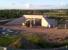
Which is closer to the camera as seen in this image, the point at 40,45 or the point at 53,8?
the point at 40,45

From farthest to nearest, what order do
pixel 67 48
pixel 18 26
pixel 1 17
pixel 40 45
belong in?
1. pixel 1 17
2. pixel 18 26
3. pixel 40 45
4. pixel 67 48

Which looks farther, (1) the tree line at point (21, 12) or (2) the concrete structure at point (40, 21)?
(1) the tree line at point (21, 12)

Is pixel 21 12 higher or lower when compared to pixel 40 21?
higher

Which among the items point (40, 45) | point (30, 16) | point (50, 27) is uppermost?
point (30, 16)

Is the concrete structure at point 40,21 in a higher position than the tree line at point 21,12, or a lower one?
lower

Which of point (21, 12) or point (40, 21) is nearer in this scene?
point (40, 21)

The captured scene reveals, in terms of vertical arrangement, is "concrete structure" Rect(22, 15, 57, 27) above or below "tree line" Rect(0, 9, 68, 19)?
below

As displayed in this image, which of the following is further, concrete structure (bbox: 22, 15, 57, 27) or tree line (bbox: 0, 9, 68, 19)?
tree line (bbox: 0, 9, 68, 19)

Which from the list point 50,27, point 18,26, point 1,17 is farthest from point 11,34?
point 50,27

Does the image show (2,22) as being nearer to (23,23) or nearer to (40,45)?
(23,23)

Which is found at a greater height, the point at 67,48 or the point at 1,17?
the point at 1,17

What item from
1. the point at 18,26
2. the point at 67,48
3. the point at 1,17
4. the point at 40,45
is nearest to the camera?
the point at 67,48
